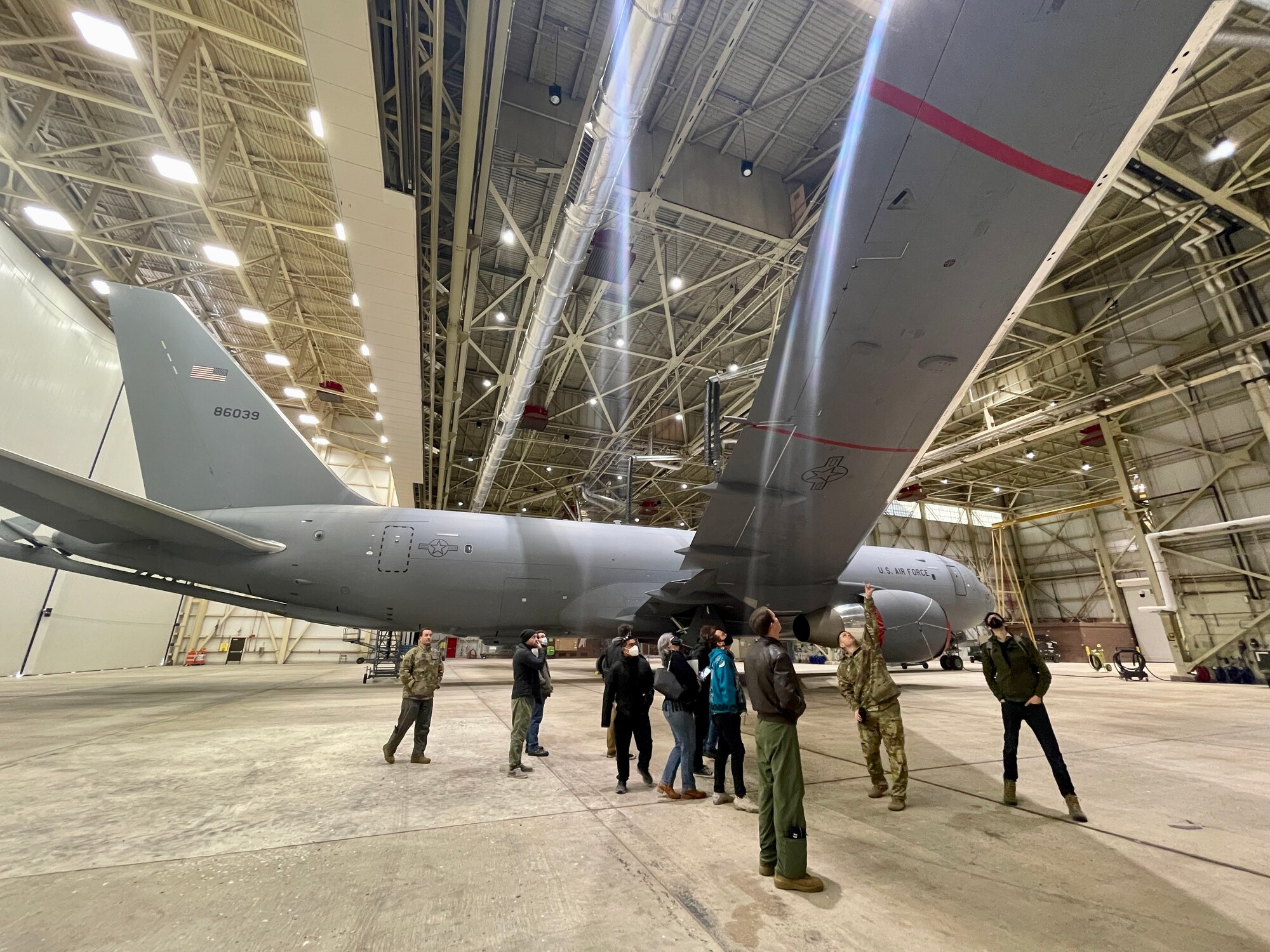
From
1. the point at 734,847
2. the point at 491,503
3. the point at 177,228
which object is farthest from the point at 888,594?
the point at 491,503

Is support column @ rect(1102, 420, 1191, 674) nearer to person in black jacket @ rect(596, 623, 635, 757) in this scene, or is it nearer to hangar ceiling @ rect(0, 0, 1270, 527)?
hangar ceiling @ rect(0, 0, 1270, 527)

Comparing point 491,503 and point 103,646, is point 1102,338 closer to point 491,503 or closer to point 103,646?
point 491,503

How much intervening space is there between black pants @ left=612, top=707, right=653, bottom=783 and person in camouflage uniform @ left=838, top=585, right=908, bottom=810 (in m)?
1.52

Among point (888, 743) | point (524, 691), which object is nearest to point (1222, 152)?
point (888, 743)

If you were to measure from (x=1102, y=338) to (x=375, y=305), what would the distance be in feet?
70.6

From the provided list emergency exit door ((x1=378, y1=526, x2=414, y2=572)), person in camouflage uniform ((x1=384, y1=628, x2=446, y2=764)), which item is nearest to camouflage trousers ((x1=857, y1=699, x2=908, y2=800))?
person in camouflage uniform ((x1=384, y1=628, x2=446, y2=764))

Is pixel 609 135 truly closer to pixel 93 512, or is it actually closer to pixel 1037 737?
pixel 1037 737

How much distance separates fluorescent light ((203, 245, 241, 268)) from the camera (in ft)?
36.5

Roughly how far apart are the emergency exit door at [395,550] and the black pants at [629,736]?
5.89 meters

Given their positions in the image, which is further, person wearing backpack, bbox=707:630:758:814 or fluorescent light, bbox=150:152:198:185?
fluorescent light, bbox=150:152:198:185

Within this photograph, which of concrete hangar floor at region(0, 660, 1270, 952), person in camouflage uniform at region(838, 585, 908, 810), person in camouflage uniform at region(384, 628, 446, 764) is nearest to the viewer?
concrete hangar floor at region(0, 660, 1270, 952)

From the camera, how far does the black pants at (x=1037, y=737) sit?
3.02 metres

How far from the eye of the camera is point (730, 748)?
3.47 meters

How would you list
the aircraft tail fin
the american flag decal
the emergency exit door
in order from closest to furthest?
the aircraft tail fin → the american flag decal → the emergency exit door
